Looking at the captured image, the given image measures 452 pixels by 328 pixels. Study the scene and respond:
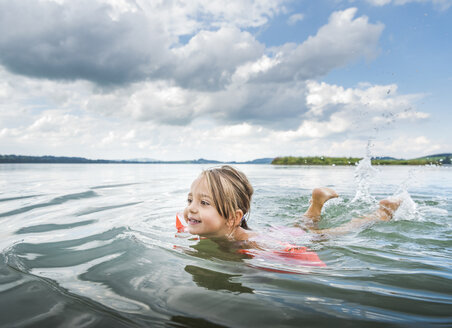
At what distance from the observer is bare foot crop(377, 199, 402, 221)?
542 centimetres

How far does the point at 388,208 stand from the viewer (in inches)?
218

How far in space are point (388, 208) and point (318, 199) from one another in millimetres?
1387

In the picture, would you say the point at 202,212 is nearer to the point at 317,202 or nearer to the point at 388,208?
the point at 317,202

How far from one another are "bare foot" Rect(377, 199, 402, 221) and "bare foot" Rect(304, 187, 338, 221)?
3.26 ft

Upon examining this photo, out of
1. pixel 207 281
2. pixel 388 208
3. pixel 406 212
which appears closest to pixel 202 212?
pixel 207 281

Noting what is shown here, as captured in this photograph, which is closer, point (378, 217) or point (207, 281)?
point (207, 281)

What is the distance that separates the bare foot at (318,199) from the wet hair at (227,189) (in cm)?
230

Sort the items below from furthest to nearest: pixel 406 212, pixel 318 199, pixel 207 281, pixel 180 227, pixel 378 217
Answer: pixel 406 212 < pixel 318 199 < pixel 378 217 < pixel 180 227 < pixel 207 281

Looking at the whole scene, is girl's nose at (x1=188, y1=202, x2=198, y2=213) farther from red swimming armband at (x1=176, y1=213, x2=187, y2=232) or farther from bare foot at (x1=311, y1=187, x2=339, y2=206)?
bare foot at (x1=311, y1=187, x2=339, y2=206)

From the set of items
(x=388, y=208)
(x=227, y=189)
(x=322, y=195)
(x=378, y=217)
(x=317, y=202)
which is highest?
(x=227, y=189)

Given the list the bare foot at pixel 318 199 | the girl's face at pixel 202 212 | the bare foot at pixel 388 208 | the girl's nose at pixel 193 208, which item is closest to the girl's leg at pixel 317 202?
the bare foot at pixel 318 199

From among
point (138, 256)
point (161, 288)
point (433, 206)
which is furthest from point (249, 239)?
point (433, 206)

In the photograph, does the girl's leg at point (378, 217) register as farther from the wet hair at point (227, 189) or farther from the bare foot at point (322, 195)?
the wet hair at point (227, 189)

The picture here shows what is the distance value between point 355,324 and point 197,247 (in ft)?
6.59
